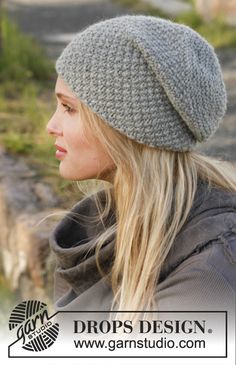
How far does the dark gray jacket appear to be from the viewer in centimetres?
218

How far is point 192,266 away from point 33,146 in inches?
137

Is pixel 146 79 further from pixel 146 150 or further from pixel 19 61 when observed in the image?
pixel 19 61

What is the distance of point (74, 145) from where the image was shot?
2.48m

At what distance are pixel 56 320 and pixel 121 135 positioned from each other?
0.68 m

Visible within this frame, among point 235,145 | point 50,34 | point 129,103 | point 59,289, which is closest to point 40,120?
point 235,145

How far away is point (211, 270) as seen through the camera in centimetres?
218

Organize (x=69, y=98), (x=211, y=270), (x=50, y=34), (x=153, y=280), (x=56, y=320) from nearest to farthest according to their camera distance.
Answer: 1. (x=211, y=270)
2. (x=153, y=280)
3. (x=69, y=98)
4. (x=56, y=320)
5. (x=50, y=34)

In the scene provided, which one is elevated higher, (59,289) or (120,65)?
(120,65)

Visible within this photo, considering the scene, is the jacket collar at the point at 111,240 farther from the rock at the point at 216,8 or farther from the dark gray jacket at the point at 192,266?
the rock at the point at 216,8

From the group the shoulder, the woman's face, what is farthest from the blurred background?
the shoulder

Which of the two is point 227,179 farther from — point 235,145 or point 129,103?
point 235,145

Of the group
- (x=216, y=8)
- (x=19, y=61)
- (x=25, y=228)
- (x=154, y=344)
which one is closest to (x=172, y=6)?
(x=216, y=8)

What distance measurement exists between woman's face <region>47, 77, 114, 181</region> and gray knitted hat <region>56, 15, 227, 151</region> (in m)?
0.07

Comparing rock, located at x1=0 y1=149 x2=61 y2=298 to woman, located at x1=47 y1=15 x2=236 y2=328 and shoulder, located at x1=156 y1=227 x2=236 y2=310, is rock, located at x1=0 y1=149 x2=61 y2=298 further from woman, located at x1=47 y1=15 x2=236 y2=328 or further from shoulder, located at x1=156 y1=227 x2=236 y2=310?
shoulder, located at x1=156 y1=227 x2=236 y2=310
